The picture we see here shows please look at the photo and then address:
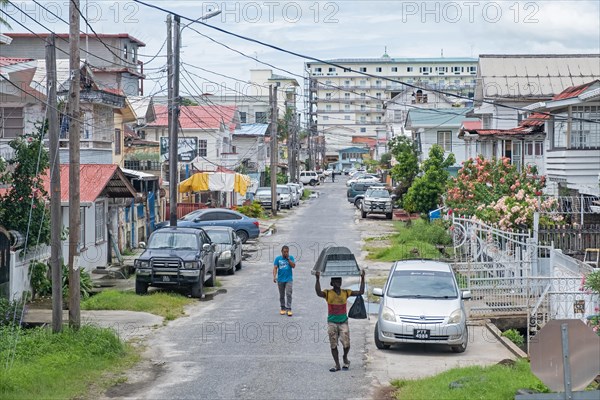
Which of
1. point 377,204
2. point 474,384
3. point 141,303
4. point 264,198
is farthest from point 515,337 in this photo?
point 264,198

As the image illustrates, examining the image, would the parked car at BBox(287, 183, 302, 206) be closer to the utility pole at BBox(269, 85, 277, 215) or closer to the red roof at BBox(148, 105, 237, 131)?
the red roof at BBox(148, 105, 237, 131)

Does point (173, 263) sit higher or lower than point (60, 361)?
higher

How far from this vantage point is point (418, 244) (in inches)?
1393

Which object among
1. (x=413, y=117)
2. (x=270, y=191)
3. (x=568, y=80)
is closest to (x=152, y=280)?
(x=568, y=80)

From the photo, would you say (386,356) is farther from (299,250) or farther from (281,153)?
(281,153)

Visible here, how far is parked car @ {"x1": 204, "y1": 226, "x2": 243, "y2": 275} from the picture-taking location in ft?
98.8

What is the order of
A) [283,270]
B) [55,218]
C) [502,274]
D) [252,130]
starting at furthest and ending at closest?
[252,130] < [502,274] < [283,270] < [55,218]

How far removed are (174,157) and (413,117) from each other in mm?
41516

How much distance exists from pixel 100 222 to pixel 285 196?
3567cm

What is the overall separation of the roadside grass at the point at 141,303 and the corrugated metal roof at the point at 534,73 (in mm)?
23161

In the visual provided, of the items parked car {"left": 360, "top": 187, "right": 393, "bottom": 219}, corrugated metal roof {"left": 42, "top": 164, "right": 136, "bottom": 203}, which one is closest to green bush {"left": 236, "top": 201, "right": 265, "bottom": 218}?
parked car {"left": 360, "top": 187, "right": 393, "bottom": 219}

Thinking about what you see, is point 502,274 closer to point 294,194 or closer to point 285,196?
point 285,196

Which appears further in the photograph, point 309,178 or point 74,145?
point 309,178

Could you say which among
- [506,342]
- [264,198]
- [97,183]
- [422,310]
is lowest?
[506,342]
